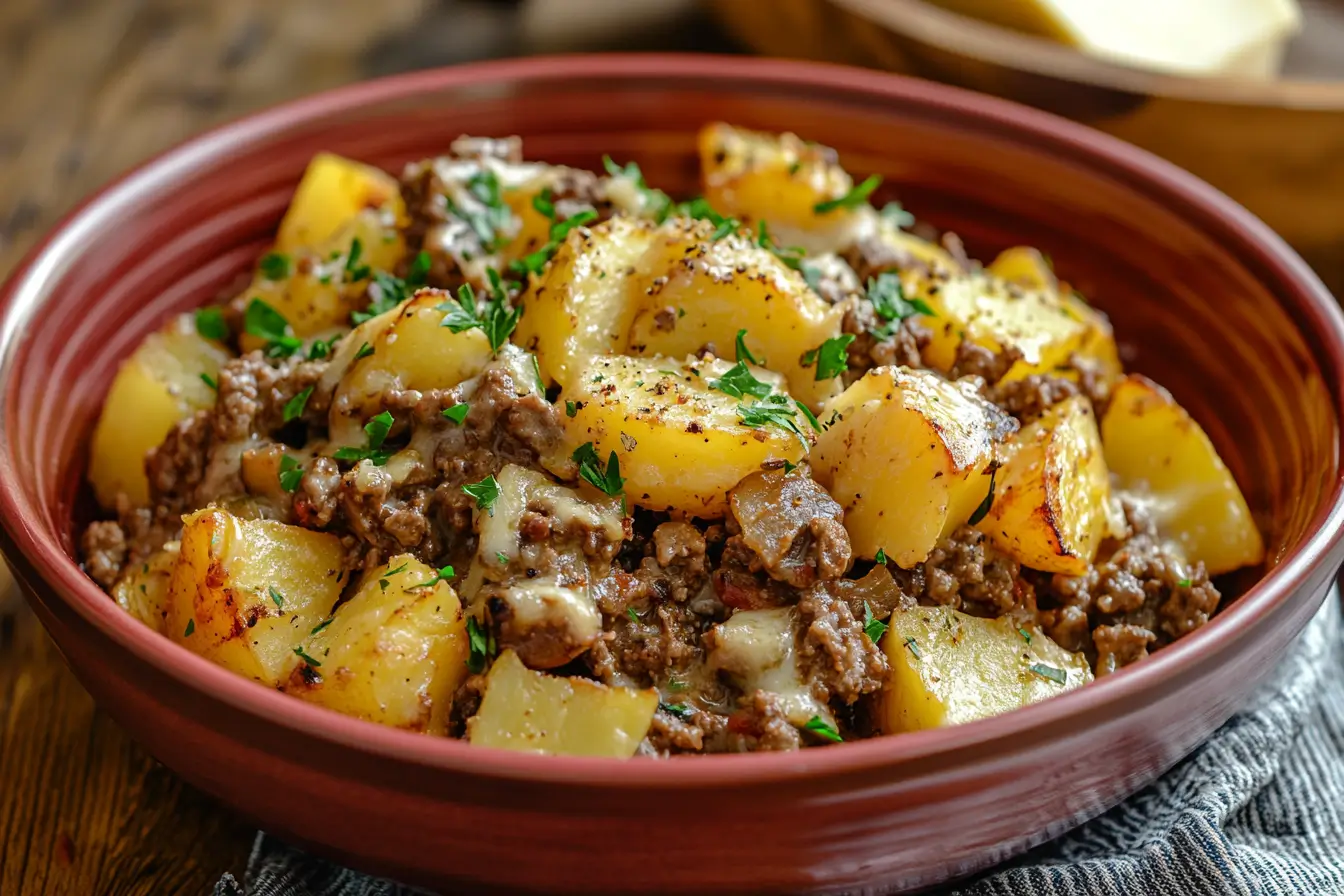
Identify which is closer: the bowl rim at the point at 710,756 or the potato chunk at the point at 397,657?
the bowl rim at the point at 710,756

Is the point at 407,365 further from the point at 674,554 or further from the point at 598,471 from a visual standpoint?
the point at 674,554

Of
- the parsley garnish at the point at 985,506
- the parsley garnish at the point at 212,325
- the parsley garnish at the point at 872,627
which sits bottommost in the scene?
the parsley garnish at the point at 212,325

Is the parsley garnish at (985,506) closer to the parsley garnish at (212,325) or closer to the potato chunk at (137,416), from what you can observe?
the potato chunk at (137,416)

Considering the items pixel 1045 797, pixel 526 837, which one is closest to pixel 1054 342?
pixel 1045 797

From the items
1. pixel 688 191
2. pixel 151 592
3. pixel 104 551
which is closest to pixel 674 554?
pixel 151 592

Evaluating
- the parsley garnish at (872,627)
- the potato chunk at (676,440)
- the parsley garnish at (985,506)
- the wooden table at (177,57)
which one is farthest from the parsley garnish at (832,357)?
the wooden table at (177,57)

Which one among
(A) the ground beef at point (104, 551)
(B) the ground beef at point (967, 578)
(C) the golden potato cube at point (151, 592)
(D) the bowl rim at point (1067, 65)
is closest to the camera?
(B) the ground beef at point (967, 578)

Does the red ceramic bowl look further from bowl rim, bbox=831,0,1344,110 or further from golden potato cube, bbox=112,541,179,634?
A: bowl rim, bbox=831,0,1344,110

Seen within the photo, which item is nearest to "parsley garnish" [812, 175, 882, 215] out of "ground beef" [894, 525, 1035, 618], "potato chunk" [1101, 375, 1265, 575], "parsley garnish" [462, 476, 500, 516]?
"potato chunk" [1101, 375, 1265, 575]
